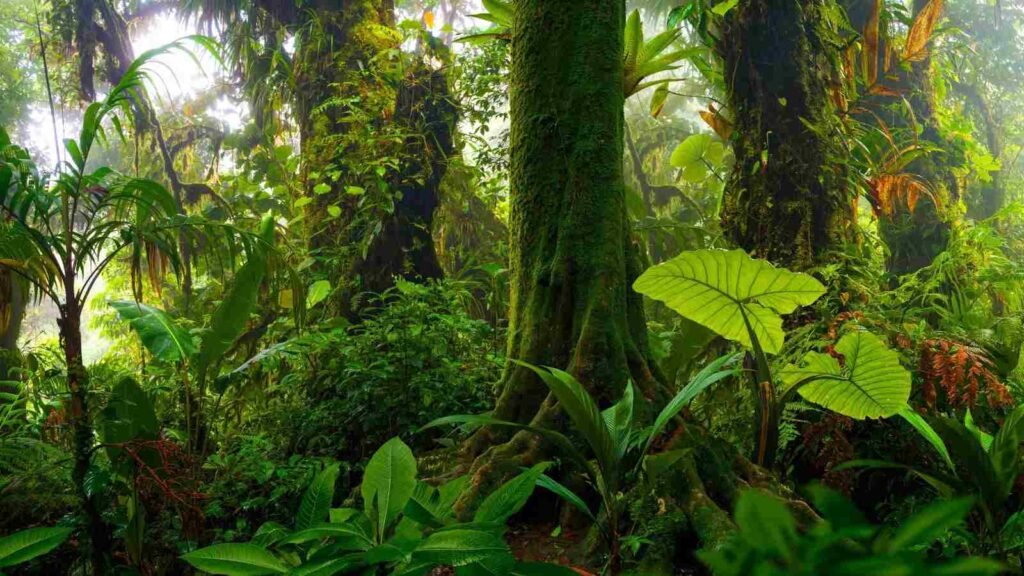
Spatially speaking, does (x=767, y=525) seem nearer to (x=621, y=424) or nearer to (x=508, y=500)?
(x=508, y=500)

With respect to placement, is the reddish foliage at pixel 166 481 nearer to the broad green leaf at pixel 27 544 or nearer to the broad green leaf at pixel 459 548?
the broad green leaf at pixel 27 544

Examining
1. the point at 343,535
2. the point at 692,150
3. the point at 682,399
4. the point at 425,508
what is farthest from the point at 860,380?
the point at 692,150

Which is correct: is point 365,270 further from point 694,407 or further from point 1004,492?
point 1004,492

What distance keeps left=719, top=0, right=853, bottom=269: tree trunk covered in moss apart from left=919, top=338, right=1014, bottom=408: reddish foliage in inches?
50.5

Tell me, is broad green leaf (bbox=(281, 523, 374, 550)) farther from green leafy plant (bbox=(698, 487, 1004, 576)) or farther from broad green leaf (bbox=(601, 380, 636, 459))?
green leafy plant (bbox=(698, 487, 1004, 576))

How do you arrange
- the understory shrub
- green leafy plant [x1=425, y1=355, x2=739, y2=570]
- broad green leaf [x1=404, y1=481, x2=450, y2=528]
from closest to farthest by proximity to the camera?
1. broad green leaf [x1=404, y1=481, x2=450, y2=528]
2. green leafy plant [x1=425, y1=355, x2=739, y2=570]
3. the understory shrub

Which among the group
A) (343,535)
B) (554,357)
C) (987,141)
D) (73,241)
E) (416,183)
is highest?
(987,141)

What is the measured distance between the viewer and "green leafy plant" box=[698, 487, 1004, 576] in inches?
13.5

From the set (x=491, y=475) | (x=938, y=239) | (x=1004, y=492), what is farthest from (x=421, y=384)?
(x=938, y=239)

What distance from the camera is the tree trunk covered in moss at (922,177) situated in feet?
20.1

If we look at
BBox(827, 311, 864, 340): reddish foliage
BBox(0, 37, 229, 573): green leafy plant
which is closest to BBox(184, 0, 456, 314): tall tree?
BBox(0, 37, 229, 573): green leafy plant

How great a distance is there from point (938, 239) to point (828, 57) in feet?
9.95

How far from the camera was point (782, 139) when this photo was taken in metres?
4.16

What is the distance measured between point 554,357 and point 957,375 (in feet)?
5.37
